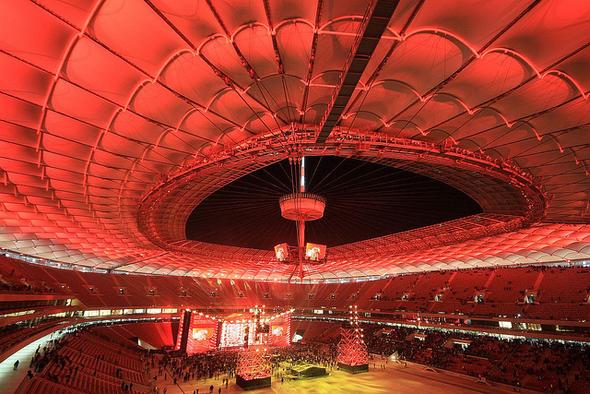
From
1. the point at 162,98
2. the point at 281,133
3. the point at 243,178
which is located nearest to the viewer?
the point at 162,98

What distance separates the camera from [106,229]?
3994cm

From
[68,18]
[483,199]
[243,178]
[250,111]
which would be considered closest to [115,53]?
[68,18]

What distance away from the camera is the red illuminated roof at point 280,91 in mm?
11406

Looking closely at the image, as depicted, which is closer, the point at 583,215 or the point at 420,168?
the point at 420,168

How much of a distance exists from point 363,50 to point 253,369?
35.9 meters

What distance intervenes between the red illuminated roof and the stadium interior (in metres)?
0.10

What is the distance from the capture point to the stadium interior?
11.8 meters

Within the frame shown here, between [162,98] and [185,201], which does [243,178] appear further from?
[162,98]

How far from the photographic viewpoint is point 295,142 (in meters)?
19.6

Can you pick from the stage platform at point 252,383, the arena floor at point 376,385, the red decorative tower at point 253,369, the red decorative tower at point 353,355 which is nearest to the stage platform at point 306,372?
the arena floor at point 376,385

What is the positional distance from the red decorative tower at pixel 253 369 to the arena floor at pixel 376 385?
907 mm

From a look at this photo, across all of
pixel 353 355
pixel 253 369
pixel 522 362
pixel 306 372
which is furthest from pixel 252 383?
pixel 522 362

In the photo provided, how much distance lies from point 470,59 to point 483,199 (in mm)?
22955

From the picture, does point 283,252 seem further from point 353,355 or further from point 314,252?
point 353,355
